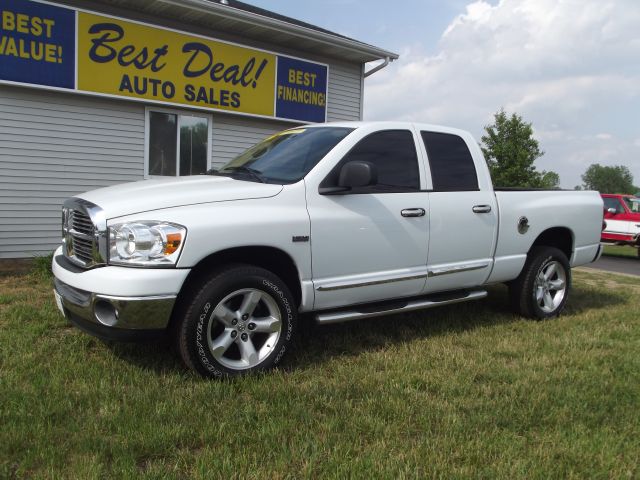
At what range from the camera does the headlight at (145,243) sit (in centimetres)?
330

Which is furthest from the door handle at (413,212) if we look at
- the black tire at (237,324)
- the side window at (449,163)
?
the black tire at (237,324)

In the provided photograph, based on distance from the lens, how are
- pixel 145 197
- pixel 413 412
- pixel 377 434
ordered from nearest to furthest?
pixel 377 434, pixel 413 412, pixel 145 197

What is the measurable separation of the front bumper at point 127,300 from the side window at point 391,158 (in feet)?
5.57

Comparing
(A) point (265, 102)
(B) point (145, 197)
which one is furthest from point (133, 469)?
(A) point (265, 102)

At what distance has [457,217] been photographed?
15.6ft

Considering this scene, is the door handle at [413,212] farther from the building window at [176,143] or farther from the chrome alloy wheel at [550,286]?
the building window at [176,143]

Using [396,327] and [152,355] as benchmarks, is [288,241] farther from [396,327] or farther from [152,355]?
[396,327]

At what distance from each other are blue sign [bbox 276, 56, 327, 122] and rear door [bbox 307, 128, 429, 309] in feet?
21.4

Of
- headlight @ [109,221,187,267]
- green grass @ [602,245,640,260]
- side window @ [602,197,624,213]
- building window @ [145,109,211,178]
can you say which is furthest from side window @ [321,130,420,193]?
green grass @ [602,245,640,260]

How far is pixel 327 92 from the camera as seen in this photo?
11.4m

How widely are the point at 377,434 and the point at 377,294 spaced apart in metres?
1.55

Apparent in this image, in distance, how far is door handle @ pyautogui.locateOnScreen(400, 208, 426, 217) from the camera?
438cm

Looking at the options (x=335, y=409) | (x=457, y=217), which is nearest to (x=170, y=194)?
(x=335, y=409)

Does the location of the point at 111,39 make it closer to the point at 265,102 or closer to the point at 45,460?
the point at 265,102
